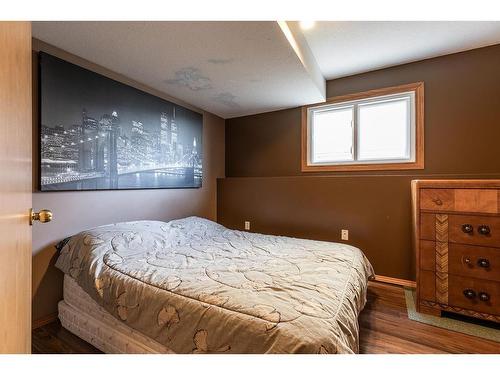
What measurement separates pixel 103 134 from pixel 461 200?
9.90 feet

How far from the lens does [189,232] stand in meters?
2.45

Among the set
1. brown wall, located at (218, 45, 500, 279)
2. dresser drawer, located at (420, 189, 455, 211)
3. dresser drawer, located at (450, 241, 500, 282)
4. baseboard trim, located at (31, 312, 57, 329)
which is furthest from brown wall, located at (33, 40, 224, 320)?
dresser drawer, located at (450, 241, 500, 282)

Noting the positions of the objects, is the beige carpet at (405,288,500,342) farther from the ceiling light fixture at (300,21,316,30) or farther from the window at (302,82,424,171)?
the ceiling light fixture at (300,21,316,30)

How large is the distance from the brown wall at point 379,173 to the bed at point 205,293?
77 cm

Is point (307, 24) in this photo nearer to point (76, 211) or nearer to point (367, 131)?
point (367, 131)

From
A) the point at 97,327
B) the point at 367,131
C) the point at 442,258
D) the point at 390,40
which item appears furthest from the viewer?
the point at 367,131

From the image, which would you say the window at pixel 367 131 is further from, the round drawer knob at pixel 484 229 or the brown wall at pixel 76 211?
the brown wall at pixel 76 211

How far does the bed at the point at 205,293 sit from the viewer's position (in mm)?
981

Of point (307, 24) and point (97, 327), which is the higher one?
point (307, 24)

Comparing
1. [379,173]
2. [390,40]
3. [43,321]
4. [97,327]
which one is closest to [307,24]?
[390,40]

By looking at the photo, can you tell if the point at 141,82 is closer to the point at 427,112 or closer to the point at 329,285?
the point at 329,285

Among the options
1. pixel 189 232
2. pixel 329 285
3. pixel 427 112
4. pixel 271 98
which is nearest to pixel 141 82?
pixel 271 98

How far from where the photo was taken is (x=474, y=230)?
174cm

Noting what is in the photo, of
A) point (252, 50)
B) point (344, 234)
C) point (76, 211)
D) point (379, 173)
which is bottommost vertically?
point (344, 234)
